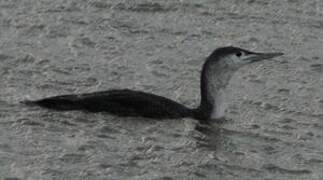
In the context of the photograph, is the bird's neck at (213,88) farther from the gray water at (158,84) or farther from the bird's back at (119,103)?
the bird's back at (119,103)

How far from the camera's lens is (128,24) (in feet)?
58.9

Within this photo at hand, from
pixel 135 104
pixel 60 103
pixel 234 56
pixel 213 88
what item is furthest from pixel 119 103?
pixel 234 56

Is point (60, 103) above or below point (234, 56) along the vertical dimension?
below

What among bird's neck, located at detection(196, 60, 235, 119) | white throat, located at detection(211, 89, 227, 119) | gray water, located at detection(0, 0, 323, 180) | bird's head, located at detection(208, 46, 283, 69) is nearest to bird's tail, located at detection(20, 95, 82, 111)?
gray water, located at detection(0, 0, 323, 180)

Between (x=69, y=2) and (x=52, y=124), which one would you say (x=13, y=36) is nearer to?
Result: (x=69, y=2)

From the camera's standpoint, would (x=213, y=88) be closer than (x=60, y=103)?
No

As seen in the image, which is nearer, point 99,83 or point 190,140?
point 190,140

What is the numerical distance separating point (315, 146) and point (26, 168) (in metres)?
3.30

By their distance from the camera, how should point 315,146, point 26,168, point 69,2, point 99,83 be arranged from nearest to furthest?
point 26,168, point 315,146, point 99,83, point 69,2

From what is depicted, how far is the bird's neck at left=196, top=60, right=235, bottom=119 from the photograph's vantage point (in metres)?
15.2

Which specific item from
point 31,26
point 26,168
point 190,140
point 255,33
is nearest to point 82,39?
point 31,26

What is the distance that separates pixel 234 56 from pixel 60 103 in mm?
2264

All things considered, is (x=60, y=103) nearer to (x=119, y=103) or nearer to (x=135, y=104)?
(x=119, y=103)

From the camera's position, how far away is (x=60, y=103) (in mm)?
14617
